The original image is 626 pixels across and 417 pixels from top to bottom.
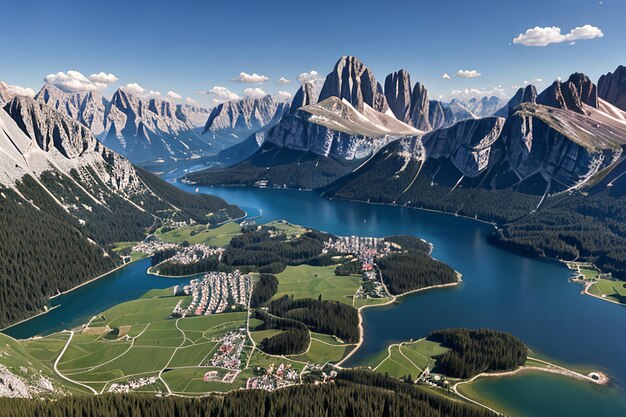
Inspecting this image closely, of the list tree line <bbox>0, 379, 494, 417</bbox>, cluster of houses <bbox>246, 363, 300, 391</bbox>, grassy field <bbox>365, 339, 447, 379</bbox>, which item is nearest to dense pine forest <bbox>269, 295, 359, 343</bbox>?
grassy field <bbox>365, 339, 447, 379</bbox>

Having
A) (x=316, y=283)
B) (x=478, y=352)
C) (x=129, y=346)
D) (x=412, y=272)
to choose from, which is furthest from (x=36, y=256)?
(x=478, y=352)

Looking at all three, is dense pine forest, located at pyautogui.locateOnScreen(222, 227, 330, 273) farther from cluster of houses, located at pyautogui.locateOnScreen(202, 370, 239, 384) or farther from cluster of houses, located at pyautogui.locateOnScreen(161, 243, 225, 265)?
cluster of houses, located at pyautogui.locateOnScreen(202, 370, 239, 384)

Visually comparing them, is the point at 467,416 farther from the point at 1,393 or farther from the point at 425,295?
the point at 1,393

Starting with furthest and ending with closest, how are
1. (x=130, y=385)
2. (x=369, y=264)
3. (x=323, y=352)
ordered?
1. (x=369, y=264)
2. (x=323, y=352)
3. (x=130, y=385)

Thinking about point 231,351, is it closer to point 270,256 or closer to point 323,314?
point 323,314

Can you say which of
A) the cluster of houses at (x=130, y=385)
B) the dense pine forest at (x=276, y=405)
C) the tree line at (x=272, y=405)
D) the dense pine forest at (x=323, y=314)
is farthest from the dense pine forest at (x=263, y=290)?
the dense pine forest at (x=276, y=405)

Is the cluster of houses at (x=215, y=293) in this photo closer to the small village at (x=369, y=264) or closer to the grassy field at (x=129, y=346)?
the grassy field at (x=129, y=346)
